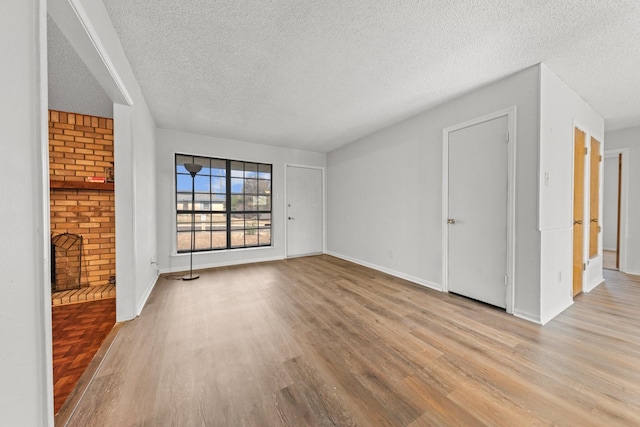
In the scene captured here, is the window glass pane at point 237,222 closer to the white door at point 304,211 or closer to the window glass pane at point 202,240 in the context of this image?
the window glass pane at point 202,240

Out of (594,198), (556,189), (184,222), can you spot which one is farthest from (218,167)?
(594,198)

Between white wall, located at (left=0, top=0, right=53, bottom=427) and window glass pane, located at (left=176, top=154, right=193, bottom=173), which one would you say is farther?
window glass pane, located at (left=176, top=154, right=193, bottom=173)

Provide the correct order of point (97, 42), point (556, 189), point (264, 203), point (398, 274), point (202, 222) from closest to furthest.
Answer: point (97, 42), point (556, 189), point (398, 274), point (202, 222), point (264, 203)

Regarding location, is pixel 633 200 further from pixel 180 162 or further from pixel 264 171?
pixel 180 162

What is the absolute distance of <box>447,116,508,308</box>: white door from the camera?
8.04 ft

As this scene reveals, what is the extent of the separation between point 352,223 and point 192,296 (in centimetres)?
303

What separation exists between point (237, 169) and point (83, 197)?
224 cm

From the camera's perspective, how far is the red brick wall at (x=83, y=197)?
307 centimetres

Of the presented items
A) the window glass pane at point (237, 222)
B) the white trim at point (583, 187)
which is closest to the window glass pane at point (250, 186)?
the window glass pane at point (237, 222)

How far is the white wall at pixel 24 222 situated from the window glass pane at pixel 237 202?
142 inches

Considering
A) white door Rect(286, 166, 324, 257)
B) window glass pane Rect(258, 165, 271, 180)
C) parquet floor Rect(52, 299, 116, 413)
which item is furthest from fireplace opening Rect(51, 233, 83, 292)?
white door Rect(286, 166, 324, 257)

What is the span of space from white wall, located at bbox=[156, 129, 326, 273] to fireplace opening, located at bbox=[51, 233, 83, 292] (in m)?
0.94

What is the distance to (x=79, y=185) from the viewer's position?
2.99 meters

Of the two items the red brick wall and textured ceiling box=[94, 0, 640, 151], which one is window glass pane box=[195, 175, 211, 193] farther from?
textured ceiling box=[94, 0, 640, 151]
